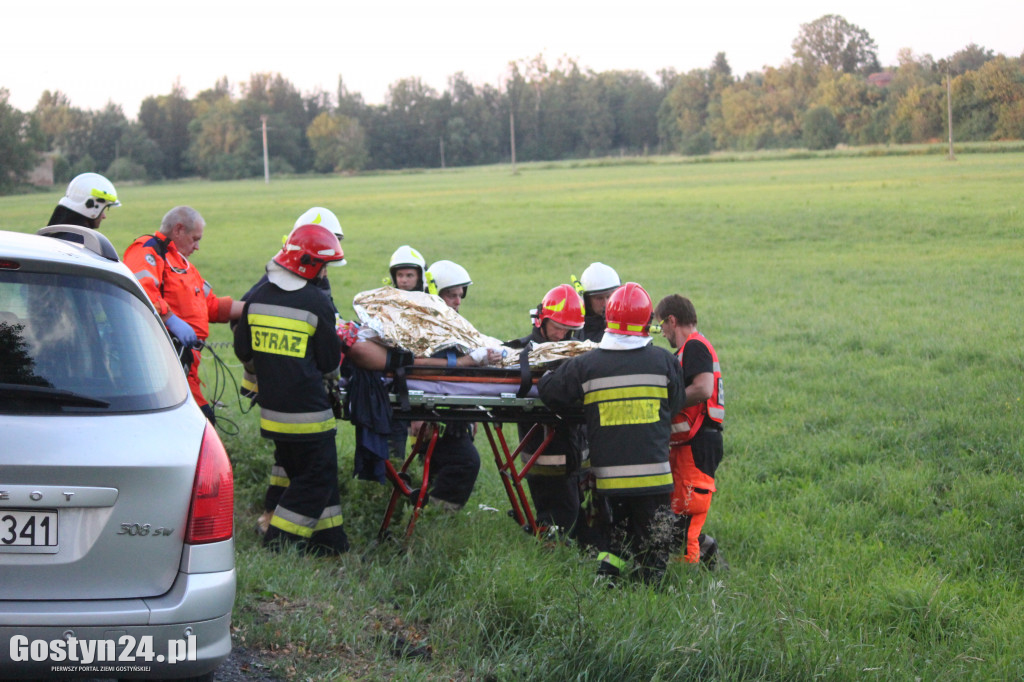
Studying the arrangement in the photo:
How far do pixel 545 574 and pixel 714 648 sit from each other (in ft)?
3.59

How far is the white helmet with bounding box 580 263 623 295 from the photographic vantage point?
6617 millimetres

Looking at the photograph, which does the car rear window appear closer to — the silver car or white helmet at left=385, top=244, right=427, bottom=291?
the silver car

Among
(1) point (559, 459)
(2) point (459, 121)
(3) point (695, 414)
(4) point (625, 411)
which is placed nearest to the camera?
(4) point (625, 411)

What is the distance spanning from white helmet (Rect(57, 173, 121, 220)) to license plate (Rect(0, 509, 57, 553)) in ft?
12.4

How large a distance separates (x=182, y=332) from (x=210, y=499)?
2744 mm

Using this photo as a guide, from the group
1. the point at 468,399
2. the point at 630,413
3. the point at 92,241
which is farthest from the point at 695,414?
the point at 92,241

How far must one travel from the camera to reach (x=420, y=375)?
523 cm

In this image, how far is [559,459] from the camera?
577 cm

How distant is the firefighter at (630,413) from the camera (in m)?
4.95

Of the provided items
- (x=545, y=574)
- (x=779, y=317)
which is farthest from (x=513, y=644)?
(x=779, y=317)

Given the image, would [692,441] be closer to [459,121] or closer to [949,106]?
[949,106]

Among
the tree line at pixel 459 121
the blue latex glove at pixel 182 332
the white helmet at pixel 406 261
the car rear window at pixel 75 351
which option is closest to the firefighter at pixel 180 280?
the blue latex glove at pixel 182 332

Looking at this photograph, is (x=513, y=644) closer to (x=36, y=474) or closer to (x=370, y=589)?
(x=370, y=589)

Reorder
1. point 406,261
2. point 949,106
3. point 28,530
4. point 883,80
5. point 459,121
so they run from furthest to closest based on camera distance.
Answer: point 459,121, point 883,80, point 949,106, point 406,261, point 28,530
